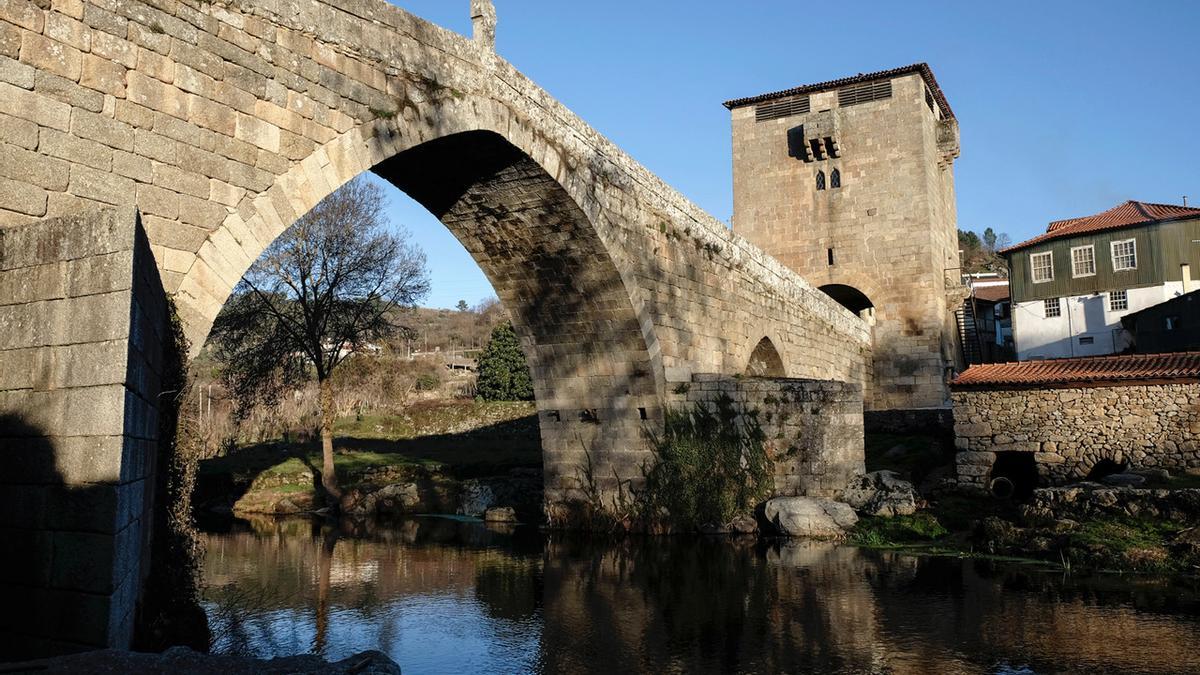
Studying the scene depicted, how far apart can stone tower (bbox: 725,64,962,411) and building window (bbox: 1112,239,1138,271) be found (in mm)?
4333

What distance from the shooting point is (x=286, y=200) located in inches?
270

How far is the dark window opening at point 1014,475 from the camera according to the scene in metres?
13.5

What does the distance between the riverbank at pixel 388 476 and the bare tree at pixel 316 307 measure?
106 cm

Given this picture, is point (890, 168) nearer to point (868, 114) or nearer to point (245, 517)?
point (868, 114)

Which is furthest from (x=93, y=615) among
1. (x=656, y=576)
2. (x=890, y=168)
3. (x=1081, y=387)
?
(x=890, y=168)

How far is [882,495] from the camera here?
13.1 meters

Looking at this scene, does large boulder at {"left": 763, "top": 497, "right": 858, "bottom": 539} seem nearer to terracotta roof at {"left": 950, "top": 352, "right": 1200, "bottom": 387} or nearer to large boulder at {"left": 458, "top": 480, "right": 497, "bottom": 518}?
terracotta roof at {"left": 950, "top": 352, "right": 1200, "bottom": 387}

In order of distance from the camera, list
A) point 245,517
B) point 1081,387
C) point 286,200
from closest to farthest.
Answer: point 286,200, point 1081,387, point 245,517

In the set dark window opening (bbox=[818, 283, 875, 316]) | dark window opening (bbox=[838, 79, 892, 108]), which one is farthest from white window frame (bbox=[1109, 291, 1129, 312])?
dark window opening (bbox=[838, 79, 892, 108])

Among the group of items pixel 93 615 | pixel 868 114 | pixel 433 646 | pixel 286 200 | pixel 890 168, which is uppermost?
pixel 868 114

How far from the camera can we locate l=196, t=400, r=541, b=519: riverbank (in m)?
17.3

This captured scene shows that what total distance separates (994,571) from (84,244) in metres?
9.00

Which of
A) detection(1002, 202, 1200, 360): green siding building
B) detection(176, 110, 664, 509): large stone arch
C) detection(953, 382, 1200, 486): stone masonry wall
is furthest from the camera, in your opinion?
detection(1002, 202, 1200, 360): green siding building

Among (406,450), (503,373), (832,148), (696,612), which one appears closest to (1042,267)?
(832,148)
